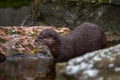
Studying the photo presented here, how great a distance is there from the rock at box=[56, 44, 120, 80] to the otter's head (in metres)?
3.09

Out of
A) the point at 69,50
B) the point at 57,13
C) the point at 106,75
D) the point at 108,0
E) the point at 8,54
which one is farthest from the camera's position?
the point at 57,13

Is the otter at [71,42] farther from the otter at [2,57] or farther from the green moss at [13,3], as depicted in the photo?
the green moss at [13,3]

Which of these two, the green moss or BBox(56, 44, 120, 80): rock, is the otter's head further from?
the green moss

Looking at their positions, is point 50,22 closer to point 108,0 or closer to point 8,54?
A: point 108,0

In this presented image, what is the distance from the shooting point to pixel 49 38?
7367 millimetres

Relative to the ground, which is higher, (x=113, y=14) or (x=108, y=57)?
(x=108, y=57)

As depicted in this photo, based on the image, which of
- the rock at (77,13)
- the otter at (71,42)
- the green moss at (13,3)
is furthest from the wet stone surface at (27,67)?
the green moss at (13,3)

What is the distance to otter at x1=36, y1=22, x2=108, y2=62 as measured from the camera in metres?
7.37

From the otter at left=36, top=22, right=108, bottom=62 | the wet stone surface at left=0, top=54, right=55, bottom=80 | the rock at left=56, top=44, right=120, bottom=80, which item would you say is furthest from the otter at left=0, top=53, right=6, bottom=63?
the rock at left=56, top=44, right=120, bottom=80

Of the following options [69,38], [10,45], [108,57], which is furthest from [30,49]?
[108,57]

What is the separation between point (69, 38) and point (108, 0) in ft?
6.81

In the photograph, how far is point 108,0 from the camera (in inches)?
364

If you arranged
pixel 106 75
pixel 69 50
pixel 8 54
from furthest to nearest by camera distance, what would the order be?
pixel 8 54, pixel 69 50, pixel 106 75

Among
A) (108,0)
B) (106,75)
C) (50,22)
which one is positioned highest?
(106,75)
